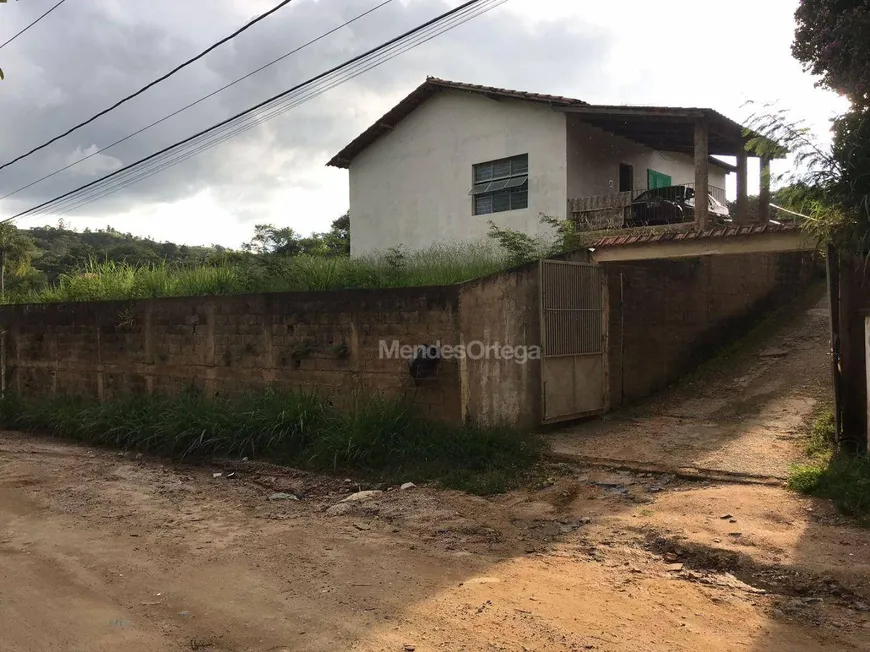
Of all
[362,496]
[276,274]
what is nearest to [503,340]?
[362,496]

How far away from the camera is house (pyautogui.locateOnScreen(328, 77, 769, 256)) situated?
13367mm

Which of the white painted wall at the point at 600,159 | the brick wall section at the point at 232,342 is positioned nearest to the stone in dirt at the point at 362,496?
the brick wall section at the point at 232,342

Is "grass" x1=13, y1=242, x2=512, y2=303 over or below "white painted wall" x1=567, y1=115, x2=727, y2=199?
below

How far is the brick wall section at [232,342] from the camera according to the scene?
7.56 meters

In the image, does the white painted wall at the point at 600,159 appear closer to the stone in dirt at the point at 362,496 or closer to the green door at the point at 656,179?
the green door at the point at 656,179

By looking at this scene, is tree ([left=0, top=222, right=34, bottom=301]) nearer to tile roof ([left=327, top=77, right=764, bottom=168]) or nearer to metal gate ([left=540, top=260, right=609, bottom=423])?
tile roof ([left=327, top=77, right=764, bottom=168])

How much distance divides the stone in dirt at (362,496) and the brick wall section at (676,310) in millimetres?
4335

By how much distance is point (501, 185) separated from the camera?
1486 cm

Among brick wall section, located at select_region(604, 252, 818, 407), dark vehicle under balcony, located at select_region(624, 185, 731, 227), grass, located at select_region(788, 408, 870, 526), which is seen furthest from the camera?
dark vehicle under balcony, located at select_region(624, 185, 731, 227)

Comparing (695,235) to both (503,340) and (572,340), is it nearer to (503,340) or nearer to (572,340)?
(572,340)

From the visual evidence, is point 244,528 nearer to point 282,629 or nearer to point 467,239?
point 282,629

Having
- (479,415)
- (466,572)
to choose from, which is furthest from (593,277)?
(466,572)

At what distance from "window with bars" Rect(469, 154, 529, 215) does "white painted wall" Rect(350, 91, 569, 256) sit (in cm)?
17

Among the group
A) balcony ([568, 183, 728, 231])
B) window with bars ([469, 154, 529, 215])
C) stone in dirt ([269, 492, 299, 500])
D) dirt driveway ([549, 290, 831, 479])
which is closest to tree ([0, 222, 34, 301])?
window with bars ([469, 154, 529, 215])
